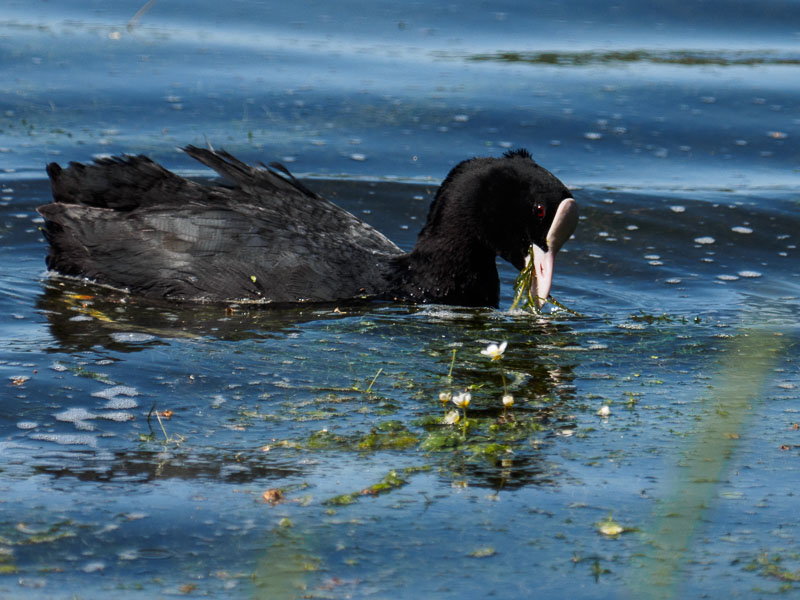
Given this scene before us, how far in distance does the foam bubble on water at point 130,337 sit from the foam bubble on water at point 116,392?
Result: 0.74 meters

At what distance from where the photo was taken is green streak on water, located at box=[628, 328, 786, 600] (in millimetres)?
3488

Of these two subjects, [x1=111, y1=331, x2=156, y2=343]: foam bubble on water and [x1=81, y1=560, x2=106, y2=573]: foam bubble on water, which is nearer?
[x1=81, y1=560, x2=106, y2=573]: foam bubble on water

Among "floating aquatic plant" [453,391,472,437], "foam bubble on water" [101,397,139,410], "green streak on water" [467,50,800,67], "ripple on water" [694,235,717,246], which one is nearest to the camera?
"floating aquatic plant" [453,391,472,437]

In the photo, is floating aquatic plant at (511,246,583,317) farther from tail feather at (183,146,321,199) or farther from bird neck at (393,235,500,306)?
tail feather at (183,146,321,199)

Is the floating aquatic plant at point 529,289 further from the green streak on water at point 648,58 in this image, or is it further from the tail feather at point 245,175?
the green streak on water at point 648,58

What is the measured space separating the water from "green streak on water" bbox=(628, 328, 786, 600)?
2cm

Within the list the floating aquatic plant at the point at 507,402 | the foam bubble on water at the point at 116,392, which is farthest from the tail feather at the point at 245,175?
the floating aquatic plant at the point at 507,402

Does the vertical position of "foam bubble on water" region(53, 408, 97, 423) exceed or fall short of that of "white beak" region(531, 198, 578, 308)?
it falls short

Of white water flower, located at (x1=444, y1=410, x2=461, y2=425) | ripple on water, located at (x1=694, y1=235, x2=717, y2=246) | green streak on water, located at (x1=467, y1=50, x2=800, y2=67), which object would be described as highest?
green streak on water, located at (x1=467, y1=50, x2=800, y2=67)

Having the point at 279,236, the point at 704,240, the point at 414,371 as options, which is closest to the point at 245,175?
the point at 279,236

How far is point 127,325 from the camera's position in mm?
6301

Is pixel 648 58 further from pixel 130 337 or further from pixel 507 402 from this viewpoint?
pixel 507 402

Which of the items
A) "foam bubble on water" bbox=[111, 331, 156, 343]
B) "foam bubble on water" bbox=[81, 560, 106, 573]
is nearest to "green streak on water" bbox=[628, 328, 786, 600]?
"foam bubble on water" bbox=[81, 560, 106, 573]

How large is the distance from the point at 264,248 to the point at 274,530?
10.2 ft
